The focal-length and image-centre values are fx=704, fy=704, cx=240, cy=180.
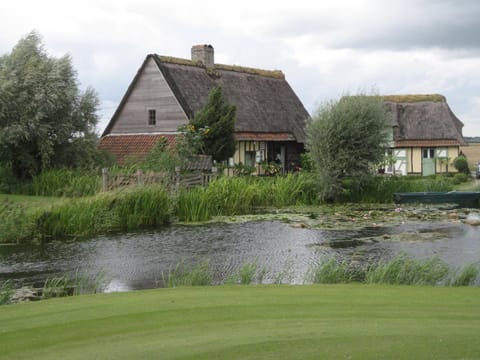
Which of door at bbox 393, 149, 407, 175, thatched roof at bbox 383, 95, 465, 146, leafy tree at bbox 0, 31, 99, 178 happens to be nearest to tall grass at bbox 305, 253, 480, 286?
leafy tree at bbox 0, 31, 99, 178

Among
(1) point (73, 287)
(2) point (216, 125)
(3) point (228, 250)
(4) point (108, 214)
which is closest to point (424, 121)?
(2) point (216, 125)

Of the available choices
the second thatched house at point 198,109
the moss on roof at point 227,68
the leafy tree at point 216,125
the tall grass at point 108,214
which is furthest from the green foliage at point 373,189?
the moss on roof at point 227,68

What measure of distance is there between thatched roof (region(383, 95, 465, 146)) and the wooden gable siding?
17417 millimetres

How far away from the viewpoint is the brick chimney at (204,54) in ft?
139

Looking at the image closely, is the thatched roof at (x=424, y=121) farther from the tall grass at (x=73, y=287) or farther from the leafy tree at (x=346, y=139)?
the tall grass at (x=73, y=287)

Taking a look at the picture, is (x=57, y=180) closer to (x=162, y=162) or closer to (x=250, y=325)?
(x=162, y=162)

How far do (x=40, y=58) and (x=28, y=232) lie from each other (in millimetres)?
15399

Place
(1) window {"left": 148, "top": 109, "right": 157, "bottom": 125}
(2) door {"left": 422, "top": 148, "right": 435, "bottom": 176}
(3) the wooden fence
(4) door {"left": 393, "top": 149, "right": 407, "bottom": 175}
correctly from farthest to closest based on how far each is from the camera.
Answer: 1. (4) door {"left": 393, "top": 149, "right": 407, "bottom": 175}
2. (2) door {"left": 422, "top": 148, "right": 435, "bottom": 176}
3. (1) window {"left": 148, "top": 109, "right": 157, "bottom": 125}
4. (3) the wooden fence

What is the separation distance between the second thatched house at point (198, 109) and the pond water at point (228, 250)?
17.6m

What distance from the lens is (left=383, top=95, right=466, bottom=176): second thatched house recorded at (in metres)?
48.6

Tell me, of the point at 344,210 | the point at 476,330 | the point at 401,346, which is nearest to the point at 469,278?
the point at 476,330

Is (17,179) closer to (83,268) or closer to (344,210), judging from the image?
(344,210)

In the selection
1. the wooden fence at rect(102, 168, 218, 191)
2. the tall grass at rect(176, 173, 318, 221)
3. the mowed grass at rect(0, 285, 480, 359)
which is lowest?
the mowed grass at rect(0, 285, 480, 359)

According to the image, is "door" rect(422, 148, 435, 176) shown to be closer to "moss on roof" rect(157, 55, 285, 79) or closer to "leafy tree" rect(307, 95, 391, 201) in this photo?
"moss on roof" rect(157, 55, 285, 79)
